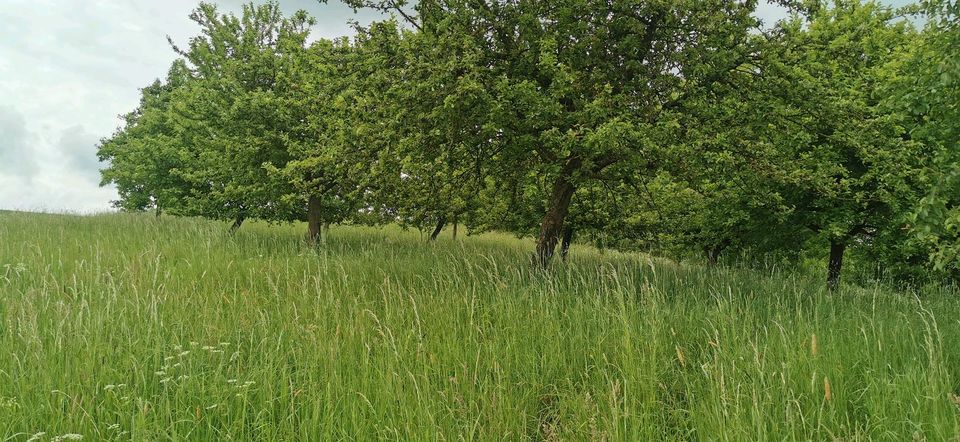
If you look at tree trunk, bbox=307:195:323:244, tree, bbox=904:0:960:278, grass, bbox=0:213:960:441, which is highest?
tree, bbox=904:0:960:278

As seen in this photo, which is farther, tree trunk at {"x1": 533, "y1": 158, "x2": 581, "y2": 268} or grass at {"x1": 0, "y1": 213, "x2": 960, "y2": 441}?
tree trunk at {"x1": 533, "y1": 158, "x2": 581, "y2": 268}

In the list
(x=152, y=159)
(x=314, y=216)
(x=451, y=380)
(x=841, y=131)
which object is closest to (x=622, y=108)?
(x=841, y=131)

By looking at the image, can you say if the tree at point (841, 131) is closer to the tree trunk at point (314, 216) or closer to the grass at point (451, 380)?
the grass at point (451, 380)

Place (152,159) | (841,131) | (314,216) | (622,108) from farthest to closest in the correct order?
1. (152,159)
2. (314,216)
3. (841,131)
4. (622,108)

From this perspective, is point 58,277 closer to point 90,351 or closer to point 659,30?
point 90,351

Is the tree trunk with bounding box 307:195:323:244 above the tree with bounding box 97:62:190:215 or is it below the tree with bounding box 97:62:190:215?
below

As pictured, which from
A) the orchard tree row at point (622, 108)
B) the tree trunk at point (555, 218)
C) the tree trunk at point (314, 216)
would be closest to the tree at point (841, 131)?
the orchard tree row at point (622, 108)

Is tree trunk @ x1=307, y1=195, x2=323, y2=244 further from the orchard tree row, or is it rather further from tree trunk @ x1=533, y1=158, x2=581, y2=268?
tree trunk @ x1=533, y1=158, x2=581, y2=268

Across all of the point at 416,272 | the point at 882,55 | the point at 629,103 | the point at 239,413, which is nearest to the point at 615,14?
the point at 629,103

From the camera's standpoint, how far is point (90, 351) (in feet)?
11.8

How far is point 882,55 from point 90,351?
19227mm

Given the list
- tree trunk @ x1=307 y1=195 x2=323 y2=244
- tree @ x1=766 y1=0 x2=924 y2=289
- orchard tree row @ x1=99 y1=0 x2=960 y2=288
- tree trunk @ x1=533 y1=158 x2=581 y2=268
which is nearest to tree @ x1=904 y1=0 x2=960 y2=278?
orchard tree row @ x1=99 y1=0 x2=960 y2=288

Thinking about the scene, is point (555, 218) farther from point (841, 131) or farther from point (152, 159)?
point (152, 159)

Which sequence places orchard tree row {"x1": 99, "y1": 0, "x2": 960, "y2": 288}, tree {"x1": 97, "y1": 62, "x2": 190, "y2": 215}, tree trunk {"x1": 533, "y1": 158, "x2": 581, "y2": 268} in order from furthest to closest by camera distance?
tree {"x1": 97, "y1": 62, "x2": 190, "y2": 215}
tree trunk {"x1": 533, "y1": 158, "x2": 581, "y2": 268}
orchard tree row {"x1": 99, "y1": 0, "x2": 960, "y2": 288}
